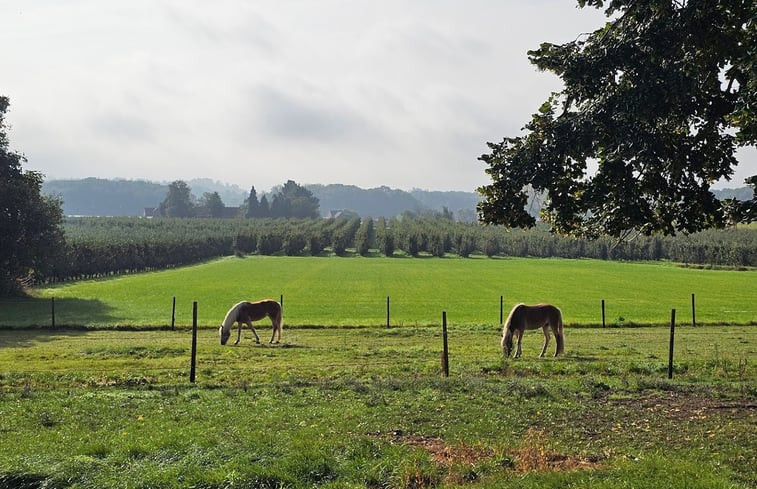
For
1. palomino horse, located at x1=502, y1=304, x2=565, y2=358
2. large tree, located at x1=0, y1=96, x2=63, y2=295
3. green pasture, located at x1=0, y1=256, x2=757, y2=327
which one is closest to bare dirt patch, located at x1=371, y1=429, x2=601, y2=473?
palomino horse, located at x1=502, y1=304, x2=565, y2=358

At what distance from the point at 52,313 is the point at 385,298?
22.5 metres

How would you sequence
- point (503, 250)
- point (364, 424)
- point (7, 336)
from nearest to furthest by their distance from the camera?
point (364, 424) → point (7, 336) → point (503, 250)

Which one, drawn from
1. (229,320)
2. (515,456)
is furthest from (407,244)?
(515,456)

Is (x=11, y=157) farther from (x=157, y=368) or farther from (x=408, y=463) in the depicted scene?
(x=408, y=463)

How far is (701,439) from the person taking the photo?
8.84m

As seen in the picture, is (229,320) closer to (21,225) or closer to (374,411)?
(374,411)

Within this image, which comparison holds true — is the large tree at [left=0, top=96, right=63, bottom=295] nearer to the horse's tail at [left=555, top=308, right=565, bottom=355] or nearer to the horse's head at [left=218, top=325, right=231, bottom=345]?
the horse's head at [left=218, top=325, right=231, bottom=345]

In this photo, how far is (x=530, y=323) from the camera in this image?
20.3m

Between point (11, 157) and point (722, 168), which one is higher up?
point (11, 157)

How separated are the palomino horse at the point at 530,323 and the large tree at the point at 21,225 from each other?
37749mm

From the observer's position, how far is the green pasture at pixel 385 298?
32688 mm

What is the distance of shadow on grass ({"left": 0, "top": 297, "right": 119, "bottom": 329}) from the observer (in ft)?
95.8

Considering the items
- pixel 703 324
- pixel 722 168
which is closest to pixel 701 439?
pixel 722 168

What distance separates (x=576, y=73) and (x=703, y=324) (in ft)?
72.7
